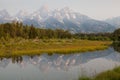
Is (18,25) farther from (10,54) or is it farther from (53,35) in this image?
(10,54)

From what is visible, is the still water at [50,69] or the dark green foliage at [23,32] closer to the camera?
Answer: the still water at [50,69]

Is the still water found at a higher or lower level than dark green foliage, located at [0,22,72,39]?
lower

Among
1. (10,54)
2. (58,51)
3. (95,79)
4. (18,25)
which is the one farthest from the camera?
(18,25)

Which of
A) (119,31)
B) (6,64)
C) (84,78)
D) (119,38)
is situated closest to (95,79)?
(84,78)

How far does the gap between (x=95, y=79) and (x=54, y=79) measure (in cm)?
781

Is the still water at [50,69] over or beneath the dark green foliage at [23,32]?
beneath

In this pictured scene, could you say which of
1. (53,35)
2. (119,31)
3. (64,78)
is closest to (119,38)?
(119,31)

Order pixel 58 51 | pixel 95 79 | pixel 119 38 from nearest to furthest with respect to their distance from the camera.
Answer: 1. pixel 95 79
2. pixel 58 51
3. pixel 119 38

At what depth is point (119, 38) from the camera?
168 meters

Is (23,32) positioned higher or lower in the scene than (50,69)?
higher

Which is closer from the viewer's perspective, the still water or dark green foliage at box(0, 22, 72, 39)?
the still water

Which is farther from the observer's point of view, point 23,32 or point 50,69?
point 23,32

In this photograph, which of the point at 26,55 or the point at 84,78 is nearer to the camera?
the point at 84,78

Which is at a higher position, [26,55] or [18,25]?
[18,25]
